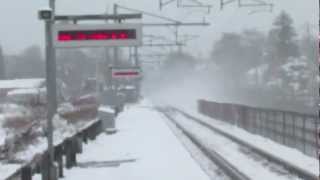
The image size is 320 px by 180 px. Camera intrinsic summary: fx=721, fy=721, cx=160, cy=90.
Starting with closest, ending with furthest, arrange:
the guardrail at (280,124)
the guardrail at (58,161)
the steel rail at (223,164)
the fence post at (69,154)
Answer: the guardrail at (58,161) < the steel rail at (223,164) < the fence post at (69,154) < the guardrail at (280,124)

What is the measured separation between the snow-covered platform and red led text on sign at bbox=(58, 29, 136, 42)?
135 inches

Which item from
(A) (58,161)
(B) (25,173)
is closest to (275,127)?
(A) (58,161)

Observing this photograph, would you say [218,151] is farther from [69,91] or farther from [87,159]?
[69,91]

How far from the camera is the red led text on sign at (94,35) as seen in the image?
1625 centimetres

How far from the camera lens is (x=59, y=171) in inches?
684

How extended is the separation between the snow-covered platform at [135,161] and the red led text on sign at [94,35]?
3.43 meters

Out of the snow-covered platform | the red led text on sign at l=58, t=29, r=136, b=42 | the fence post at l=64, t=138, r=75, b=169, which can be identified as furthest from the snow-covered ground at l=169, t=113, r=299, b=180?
the red led text on sign at l=58, t=29, r=136, b=42

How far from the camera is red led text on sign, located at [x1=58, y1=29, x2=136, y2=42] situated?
1625 cm

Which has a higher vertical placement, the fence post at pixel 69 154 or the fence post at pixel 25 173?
the fence post at pixel 25 173

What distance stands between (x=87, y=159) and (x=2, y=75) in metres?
153

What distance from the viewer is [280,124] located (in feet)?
102

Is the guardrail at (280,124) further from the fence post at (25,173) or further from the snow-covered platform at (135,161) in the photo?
the fence post at (25,173)

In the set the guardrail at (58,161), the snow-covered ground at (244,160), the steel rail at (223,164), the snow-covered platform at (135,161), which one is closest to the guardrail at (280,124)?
the snow-covered ground at (244,160)

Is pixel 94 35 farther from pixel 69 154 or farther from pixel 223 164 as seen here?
pixel 223 164
